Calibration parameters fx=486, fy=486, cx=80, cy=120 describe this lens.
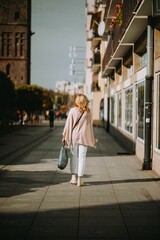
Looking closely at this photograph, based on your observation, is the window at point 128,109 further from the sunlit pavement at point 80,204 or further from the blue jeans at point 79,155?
the blue jeans at point 79,155

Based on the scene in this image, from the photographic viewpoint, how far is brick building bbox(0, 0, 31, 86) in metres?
102

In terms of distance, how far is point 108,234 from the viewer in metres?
5.98

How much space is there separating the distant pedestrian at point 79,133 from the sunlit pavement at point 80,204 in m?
0.56

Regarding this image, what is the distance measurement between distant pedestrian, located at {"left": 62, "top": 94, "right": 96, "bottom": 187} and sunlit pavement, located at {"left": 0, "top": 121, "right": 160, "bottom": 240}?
0.56 m

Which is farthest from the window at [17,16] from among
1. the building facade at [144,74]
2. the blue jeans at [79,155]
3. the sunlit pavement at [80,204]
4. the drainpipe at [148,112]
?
the blue jeans at [79,155]

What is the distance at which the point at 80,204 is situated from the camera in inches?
307

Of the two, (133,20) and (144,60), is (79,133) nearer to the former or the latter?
(133,20)

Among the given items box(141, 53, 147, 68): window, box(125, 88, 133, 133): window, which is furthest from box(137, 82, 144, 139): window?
box(125, 88, 133, 133): window

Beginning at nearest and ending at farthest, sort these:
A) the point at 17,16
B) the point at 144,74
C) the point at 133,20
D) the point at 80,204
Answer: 1. the point at 80,204
2. the point at 133,20
3. the point at 144,74
4. the point at 17,16

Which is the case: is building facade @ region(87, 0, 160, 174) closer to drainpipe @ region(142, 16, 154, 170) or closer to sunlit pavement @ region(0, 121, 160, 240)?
drainpipe @ region(142, 16, 154, 170)

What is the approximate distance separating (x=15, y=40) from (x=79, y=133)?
95576 mm

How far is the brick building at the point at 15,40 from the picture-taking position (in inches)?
4016

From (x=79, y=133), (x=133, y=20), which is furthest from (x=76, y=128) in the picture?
(x=133, y=20)

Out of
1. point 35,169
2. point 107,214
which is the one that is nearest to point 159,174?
point 35,169
